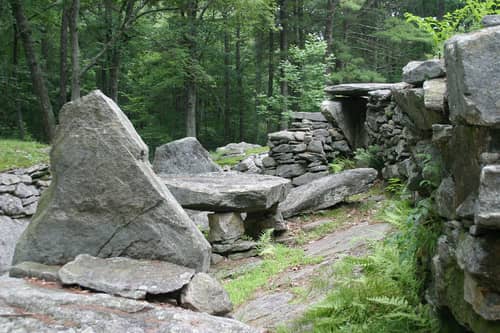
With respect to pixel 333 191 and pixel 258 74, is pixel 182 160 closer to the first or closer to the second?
pixel 333 191

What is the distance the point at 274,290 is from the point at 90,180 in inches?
105

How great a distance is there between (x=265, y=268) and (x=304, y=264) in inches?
29.9

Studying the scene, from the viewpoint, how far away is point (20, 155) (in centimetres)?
1148

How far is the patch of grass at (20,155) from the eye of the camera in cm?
1098

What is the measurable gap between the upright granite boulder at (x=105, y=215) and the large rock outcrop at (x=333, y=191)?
5.24 meters

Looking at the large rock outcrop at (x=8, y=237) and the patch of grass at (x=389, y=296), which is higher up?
the patch of grass at (x=389, y=296)

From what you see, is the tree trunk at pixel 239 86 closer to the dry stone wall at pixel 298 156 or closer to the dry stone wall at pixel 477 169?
the dry stone wall at pixel 298 156

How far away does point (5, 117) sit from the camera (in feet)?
79.0

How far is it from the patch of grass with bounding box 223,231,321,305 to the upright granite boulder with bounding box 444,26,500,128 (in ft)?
13.6

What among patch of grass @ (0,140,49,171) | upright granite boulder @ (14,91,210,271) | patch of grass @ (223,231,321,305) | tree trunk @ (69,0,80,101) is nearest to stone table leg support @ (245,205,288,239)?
patch of grass @ (223,231,321,305)

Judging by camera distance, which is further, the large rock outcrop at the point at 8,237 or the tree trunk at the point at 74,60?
the tree trunk at the point at 74,60

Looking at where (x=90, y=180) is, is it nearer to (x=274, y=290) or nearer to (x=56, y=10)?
(x=274, y=290)

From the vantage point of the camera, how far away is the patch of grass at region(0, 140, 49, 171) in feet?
36.0

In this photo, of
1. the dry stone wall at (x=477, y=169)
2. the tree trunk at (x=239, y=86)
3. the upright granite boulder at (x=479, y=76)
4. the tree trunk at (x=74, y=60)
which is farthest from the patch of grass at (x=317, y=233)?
→ the tree trunk at (x=239, y=86)
